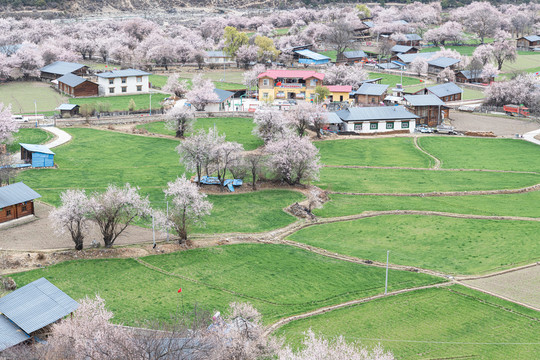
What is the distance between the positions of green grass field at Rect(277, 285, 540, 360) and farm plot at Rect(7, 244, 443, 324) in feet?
6.53

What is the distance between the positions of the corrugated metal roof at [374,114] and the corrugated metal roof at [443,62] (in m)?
38.3

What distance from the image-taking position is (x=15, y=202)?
4981 centimetres

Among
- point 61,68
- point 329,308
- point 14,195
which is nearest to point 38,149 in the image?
point 14,195

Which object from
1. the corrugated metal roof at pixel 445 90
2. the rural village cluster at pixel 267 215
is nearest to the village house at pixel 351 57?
the rural village cluster at pixel 267 215

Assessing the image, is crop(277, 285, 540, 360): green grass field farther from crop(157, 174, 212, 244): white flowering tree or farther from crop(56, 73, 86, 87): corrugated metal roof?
crop(56, 73, 86, 87): corrugated metal roof

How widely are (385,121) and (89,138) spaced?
38928 millimetres

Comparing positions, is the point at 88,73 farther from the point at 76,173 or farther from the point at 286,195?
the point at 286,195

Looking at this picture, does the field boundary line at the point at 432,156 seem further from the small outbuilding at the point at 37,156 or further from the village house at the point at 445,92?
the small outbuilding at the point at 37,156

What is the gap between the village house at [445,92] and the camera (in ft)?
338

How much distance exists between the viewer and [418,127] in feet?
292

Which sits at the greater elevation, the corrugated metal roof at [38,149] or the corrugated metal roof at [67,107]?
the corrugated metal roof at [67,107]

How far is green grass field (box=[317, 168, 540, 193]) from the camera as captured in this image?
64312 millimetres

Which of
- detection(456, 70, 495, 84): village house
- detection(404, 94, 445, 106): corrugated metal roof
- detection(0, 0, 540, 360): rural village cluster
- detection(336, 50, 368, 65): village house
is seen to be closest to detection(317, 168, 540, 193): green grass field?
detection(0, 0, 540, 360): rural village cluster

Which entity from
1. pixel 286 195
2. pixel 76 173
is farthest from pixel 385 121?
pixel 76 173
